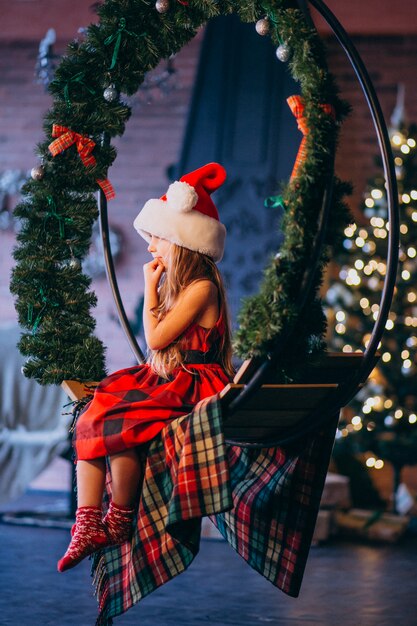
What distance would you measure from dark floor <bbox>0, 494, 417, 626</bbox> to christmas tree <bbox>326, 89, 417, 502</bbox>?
0.76 m

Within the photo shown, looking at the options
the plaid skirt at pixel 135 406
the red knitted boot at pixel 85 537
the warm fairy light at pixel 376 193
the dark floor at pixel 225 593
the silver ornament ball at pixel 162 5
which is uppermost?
the silver ornament ball at pixel 162 5

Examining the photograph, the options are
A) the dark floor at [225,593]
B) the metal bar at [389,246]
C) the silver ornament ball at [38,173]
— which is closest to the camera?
the metal bar at [389,246]

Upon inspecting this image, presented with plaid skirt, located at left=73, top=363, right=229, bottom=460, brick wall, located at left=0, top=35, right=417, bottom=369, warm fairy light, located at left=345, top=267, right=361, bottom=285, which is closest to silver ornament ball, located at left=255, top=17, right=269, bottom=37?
plaid skirt, located at left=73, top=363, right=229, bottom=460

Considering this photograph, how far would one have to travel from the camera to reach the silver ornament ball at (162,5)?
2.78 meters

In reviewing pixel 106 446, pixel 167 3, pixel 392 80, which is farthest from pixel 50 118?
pixel 392 80

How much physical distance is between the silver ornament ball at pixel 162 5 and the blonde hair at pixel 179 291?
0.66 meters

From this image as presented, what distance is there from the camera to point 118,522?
2564mm

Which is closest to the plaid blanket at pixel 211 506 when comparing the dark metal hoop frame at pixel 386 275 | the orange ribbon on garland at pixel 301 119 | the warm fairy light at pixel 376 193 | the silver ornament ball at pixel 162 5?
the dark metal hoop frame at pixel 386 275

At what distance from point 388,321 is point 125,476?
10.2ft

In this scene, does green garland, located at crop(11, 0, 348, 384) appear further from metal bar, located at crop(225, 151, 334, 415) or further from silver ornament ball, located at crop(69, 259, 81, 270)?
metal bar, located at crop(225, 151, 334, 415)

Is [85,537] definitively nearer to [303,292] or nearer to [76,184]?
[303,292]

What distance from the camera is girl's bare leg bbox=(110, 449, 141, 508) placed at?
2.52m

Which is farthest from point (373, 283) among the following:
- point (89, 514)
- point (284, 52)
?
point (89, 514)

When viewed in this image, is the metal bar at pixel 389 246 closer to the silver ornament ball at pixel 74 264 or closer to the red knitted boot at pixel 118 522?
the red knitted boot at pixel 118 522
